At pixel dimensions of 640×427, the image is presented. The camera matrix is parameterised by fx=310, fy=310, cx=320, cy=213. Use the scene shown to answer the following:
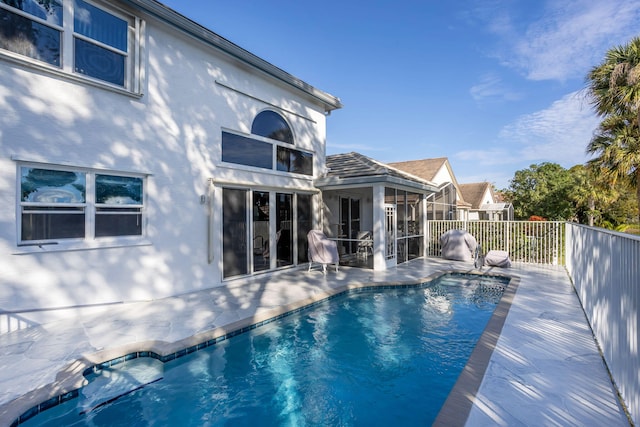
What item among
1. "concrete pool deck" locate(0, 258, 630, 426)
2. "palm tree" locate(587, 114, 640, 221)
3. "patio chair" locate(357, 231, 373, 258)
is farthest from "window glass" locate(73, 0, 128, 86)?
"palm tree" locate(587, 114, 640, 221)

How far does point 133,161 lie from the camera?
654 cm

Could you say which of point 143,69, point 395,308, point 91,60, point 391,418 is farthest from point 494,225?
point 91,60

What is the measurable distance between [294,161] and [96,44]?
19.6 ft

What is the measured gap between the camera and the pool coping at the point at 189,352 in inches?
117

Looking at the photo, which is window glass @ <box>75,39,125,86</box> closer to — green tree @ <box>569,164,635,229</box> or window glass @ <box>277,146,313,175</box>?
window glass @ <box>277,146,313,175</box>

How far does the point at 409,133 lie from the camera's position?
78.9 feet

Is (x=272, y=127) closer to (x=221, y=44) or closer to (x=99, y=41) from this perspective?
(x=221, y=44)

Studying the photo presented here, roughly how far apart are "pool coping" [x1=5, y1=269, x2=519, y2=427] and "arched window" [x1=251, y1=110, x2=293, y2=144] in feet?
17.4

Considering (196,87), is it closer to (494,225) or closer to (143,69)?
(143,69)

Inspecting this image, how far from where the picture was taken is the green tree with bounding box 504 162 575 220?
85.4 ft

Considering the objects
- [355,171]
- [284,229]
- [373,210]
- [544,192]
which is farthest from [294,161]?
[544,192]

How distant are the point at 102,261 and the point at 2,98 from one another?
3117mm

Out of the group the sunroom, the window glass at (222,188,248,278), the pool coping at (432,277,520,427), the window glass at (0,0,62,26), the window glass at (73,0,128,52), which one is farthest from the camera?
the sunroom

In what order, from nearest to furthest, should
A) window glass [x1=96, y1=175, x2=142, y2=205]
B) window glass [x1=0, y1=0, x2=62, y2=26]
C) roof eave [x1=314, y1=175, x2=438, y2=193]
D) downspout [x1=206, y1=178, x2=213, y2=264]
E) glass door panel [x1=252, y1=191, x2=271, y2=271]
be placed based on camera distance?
1. window glass [x1=0, y1=0, x2=62, y2=26]
2. window glass [x1=96, y1=175, x2=142, y2=205]
3. downspout [x1=206, y1=178, x2=213, y2=264]
4. glass door panel [x1=252, y1=191, x2=271, y2=271]
5. roof eave [x1=314, y1=175, x2=438, y2=193]
